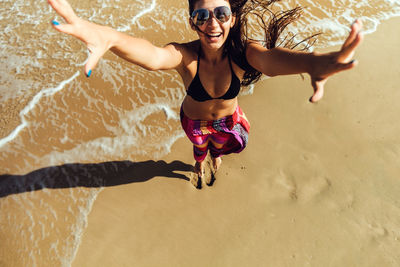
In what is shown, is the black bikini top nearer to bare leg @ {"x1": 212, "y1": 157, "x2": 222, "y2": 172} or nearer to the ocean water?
bare leg @ {"x1": 212, "y1": 157, "x2": 222, "y2": 172}

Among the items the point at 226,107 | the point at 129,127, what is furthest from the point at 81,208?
the point at 226,107

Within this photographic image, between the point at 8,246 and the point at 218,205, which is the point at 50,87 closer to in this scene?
the point at 8,246

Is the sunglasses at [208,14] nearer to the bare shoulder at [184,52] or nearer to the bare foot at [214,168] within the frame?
the bare shoulder at [184,52]

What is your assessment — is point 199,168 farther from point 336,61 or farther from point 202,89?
point 336,61

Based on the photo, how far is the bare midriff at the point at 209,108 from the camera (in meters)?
2.14

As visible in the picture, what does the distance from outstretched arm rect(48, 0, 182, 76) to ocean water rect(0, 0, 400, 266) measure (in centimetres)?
174

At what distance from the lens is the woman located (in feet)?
4.03

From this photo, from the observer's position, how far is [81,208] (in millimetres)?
2875

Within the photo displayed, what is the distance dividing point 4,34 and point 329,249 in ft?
18.7

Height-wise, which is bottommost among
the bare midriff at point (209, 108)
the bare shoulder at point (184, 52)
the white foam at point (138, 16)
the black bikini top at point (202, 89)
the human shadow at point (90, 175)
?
the human shadow at point (90, 175)

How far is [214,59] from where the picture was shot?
1.93 metres

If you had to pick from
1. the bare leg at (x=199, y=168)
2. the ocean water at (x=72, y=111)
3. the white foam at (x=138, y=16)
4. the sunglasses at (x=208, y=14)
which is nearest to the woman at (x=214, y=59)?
the sunglasses at (x=208, y=14)

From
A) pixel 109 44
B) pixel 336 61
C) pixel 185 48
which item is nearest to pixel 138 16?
pixel 185 48

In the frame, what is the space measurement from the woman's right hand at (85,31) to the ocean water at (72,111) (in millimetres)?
2051
